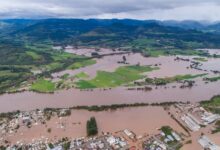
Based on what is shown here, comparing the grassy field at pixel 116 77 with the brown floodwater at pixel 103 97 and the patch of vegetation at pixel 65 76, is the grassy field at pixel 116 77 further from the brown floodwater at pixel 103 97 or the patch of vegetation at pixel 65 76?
the patch of vegetation at pixel 65 76

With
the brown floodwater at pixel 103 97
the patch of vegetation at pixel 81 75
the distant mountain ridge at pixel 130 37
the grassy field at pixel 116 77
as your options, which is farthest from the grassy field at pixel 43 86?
the distant mountain ridge at pixel 130 37

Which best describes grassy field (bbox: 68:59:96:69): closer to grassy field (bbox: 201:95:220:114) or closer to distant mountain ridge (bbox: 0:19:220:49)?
distant mountain ridge (bbox: 0:19:220:49)

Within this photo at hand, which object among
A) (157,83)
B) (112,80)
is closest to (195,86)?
(157,83)

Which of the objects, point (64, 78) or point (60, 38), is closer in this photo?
point (64, 78)

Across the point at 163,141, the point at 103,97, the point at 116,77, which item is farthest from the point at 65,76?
the point at 163,141

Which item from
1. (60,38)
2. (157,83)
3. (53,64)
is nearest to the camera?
(157,83)

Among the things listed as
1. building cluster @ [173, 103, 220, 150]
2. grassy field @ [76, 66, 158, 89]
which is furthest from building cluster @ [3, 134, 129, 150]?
grassy field @ [76, 66, 158, 89]

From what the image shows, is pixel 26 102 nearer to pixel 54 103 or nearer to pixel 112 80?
pixel 54 103
